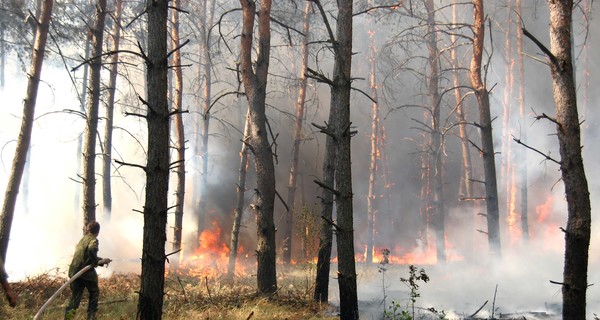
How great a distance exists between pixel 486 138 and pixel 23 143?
10.3 metres

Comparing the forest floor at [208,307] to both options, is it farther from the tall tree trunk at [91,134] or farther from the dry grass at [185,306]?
the tall tree trunk at [91,134]

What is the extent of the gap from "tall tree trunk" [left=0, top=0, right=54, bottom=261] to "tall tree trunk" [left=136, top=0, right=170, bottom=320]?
17.8ft

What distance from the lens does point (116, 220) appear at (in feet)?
82.1

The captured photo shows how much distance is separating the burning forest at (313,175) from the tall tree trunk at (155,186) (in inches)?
0.7

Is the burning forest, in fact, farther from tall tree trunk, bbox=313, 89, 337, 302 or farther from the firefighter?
the firefighter

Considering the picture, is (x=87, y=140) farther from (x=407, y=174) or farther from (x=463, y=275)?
(x=407, y=174)

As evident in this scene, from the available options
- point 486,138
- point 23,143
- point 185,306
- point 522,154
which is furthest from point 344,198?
point 522,154

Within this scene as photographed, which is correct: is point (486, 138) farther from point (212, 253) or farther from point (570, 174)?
point (212, 253)

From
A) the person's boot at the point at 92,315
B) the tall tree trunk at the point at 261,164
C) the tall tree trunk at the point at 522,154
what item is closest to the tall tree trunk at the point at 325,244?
the tall tree trunk at the point at 261,164

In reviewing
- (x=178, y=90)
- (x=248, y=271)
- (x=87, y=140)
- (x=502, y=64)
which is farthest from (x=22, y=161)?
(x=502, y=64)

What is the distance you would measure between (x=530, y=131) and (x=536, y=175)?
2.55 meters

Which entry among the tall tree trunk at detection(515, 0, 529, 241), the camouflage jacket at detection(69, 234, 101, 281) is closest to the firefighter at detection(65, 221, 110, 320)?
the camouflage jacket at detection(69, 234, 101, 281)

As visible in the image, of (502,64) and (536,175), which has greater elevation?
(502,64)

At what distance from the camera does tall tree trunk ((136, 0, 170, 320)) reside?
5.47 metres
